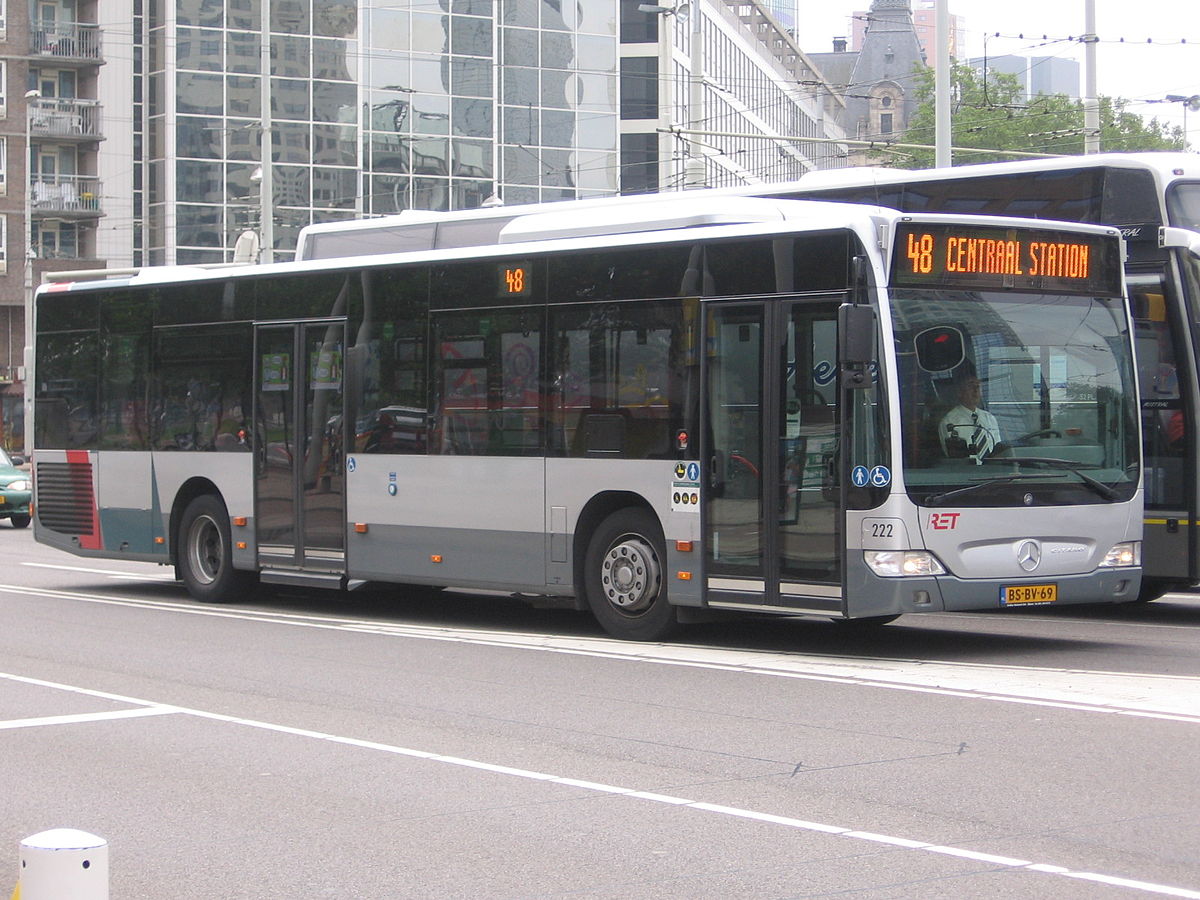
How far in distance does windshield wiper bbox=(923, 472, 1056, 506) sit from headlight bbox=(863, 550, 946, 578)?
0.35 metres

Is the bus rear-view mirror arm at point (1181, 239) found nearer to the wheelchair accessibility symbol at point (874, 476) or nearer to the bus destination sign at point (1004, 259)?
the bus destination sign at point (1004, 259)

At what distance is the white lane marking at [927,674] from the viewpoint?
999 centimetres

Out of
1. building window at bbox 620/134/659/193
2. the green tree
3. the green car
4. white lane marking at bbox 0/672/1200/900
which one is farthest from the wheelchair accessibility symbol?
the green tree

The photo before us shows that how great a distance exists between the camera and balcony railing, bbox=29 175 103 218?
2522 inches

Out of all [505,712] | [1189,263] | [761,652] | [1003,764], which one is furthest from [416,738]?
[1189,263]

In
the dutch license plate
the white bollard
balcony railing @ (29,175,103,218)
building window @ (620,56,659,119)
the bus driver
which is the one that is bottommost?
the white bollard

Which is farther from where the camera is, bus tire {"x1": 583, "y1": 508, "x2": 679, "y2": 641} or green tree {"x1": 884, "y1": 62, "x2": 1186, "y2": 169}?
green tree {"x1": 884, "y1": 62, "x2": 1186, "y2": 169}

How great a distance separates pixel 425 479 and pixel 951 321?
16.3ft

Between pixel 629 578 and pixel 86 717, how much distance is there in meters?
4.54

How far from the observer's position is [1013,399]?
12086 millimetres

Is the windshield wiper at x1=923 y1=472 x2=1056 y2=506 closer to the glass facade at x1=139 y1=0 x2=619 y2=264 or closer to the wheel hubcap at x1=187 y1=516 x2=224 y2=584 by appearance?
the wheel hubcap at x1=187 y1=516 x2=224 y2=584

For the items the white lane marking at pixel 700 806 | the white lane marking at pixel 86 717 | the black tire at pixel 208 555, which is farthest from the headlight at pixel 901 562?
the black tire at pixel 208 555

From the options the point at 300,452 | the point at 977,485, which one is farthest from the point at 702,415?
the point at 300,452

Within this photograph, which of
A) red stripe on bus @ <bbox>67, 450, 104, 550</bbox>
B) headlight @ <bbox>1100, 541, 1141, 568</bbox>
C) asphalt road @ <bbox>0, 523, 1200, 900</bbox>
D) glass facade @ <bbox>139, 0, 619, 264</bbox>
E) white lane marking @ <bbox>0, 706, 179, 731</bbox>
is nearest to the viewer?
asphalt road @ <bbox>0, 523, 1200, 900</bbox>
